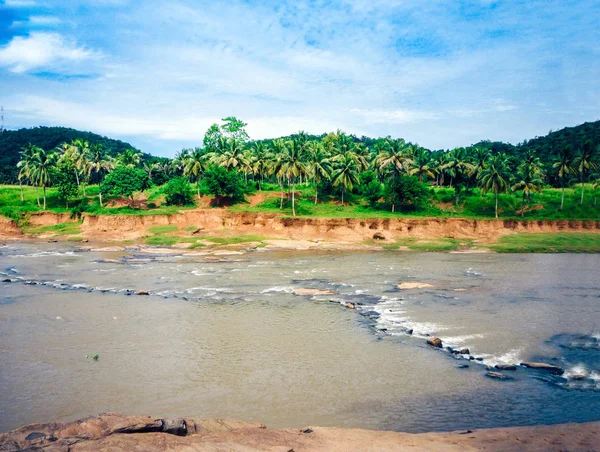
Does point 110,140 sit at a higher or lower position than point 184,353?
higher

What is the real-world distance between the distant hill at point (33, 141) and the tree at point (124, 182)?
→ 2191 inches

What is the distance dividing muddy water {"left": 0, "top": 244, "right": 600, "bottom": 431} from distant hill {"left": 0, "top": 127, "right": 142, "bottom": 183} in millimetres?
101306

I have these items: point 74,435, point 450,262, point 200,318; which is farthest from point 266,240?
point 74,435

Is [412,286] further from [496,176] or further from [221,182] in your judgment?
[221,182]

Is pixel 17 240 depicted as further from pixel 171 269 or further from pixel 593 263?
pixel 593 263

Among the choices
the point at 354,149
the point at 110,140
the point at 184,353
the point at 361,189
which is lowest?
the point at 184,353

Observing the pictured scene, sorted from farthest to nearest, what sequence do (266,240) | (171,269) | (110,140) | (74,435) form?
(110,140) < (266,240) < (171,269) < (74,435)

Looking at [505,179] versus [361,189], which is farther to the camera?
[361,189]

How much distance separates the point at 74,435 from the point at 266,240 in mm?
43424

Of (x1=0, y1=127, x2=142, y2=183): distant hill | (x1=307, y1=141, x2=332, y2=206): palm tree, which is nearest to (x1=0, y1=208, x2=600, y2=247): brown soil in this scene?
(x1=307, y1=141, x2=332, y2=206): palm tree

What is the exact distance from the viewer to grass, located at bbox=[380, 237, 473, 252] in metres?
49.7

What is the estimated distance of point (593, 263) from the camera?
40781 mm

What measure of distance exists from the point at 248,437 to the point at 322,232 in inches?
1818

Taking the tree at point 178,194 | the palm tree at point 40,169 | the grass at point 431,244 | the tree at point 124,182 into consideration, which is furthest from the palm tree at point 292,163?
the palm tree at point 40,169
